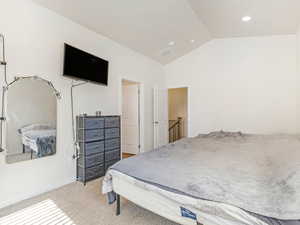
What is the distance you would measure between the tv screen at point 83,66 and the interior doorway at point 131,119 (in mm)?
1530

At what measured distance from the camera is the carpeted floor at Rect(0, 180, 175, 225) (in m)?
1.82

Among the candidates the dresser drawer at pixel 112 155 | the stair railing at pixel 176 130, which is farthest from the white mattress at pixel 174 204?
the stair railing at pixel 176 130

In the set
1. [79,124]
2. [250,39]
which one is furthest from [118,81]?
[250,39]

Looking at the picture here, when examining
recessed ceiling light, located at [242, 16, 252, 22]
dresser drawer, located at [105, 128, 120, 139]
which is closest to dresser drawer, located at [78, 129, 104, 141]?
dresser drawer, located at [105, 128, 120, 139]

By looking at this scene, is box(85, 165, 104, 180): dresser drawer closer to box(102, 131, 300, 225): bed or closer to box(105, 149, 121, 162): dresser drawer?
box(105, 149, 121, 162): dresser drawer

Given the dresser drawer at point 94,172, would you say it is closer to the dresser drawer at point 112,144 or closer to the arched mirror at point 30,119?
the dresser drawer at point 112,144

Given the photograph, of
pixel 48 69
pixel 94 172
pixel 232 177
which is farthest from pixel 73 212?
pixel 48 69

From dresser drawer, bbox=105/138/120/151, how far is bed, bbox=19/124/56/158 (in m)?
0.87

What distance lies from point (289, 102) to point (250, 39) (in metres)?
1.75

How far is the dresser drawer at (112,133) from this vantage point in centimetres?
323

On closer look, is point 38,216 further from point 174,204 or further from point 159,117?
point 159,117

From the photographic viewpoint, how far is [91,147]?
2.94m

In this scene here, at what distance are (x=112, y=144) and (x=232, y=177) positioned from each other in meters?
2.36

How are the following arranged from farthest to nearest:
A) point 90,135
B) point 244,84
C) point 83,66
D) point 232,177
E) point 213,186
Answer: point 244,84 → point 90,135 → point 83,66 → point 232,177 → point 213,186
